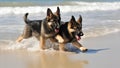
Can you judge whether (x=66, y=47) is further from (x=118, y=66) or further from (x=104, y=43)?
(x=118, y=66)

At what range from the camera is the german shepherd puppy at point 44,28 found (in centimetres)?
823

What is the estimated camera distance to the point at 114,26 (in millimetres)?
12359

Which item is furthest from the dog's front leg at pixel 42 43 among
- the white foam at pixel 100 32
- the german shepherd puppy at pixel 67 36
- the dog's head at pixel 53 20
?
the white foam at pixel 100 32

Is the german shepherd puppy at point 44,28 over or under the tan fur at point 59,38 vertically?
over

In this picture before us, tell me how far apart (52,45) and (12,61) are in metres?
1.51

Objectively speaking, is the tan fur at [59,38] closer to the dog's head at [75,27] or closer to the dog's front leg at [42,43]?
the dog's head at [75,27]

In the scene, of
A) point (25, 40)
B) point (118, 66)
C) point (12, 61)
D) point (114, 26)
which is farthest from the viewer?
point (114, 26)

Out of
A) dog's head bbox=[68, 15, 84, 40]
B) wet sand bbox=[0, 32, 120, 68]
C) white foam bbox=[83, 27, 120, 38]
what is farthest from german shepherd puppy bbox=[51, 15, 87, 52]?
white foam bbox=[83, 27, 120, 38]

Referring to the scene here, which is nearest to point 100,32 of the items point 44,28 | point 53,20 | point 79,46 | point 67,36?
point 79,46

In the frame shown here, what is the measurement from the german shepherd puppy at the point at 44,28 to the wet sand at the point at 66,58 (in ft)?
1.37

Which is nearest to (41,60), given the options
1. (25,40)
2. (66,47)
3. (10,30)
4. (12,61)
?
(12,61)

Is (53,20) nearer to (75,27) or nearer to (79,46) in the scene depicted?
(75,27)

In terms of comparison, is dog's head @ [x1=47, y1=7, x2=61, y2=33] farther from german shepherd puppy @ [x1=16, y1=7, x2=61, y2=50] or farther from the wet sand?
the wet sand

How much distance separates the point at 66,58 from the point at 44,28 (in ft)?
3.11
